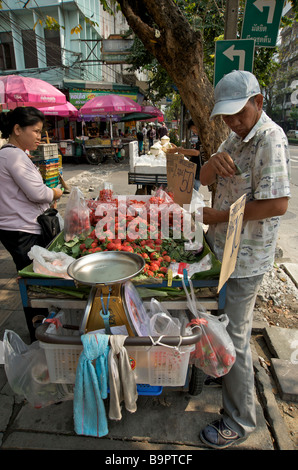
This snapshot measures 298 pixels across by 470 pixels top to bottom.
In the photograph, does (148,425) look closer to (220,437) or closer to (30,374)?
(220,437)

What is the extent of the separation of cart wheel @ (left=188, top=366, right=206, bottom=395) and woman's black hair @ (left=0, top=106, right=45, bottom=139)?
7.53ft

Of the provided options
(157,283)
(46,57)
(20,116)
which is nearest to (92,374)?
(157,283)

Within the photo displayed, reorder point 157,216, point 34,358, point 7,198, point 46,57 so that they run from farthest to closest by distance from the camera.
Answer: point 46,57 < point 157,216 < point 7,198 < point 34,358

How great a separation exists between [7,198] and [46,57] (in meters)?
18.5

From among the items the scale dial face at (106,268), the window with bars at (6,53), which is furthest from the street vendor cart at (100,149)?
the scale dial face at (106,268)

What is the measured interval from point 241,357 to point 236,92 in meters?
1.52

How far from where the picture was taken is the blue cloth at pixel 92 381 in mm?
1511

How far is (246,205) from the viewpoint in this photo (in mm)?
1614

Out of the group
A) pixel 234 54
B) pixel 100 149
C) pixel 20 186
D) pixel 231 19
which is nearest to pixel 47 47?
pixel 100 149

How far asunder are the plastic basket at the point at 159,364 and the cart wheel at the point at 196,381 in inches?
21.9

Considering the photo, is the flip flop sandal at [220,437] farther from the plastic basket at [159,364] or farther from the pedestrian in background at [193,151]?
the pedestrian in background at [193,151]

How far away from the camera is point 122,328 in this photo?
1688 mm

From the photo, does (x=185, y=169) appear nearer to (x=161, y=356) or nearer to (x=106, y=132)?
(x=161, y=356)

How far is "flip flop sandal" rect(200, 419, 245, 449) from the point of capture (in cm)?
193
